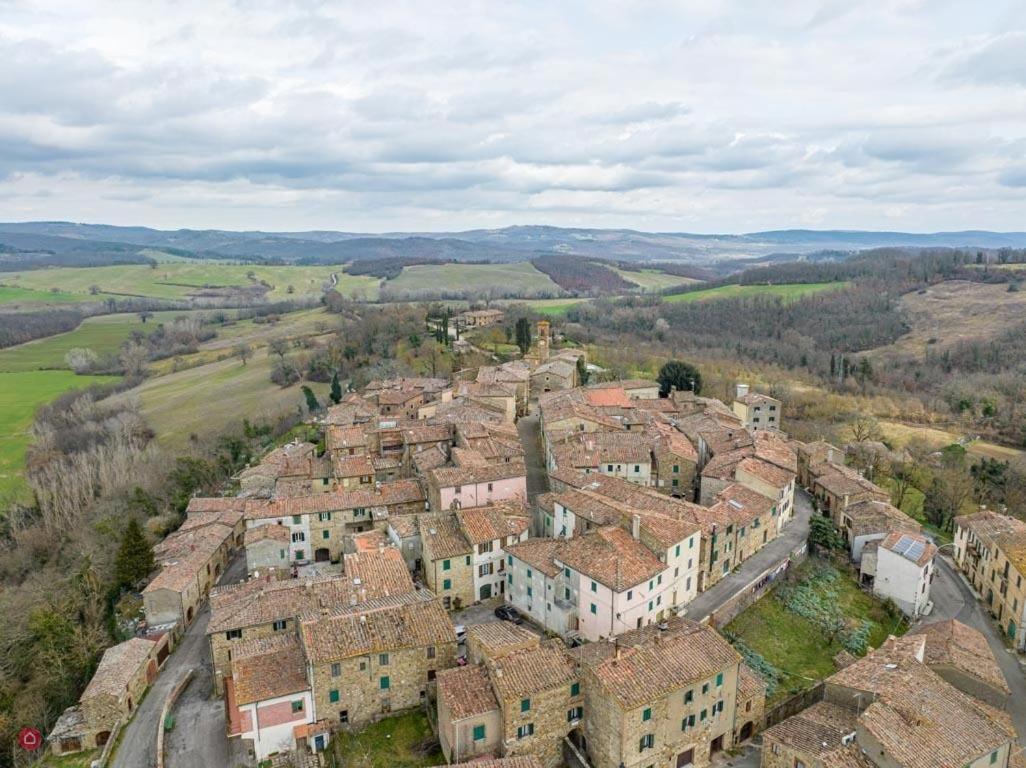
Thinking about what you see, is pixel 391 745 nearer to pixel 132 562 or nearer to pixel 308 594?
pixel 308 594

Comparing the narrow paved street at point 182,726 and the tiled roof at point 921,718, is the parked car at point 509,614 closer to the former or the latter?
the narrow paved street at point 182,726

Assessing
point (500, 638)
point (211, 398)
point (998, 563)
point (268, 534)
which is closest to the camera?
point (500, 638)

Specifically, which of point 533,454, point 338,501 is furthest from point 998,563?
point 338,501

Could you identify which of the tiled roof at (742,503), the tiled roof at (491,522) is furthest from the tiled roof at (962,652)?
the tiled roof at (491,522)

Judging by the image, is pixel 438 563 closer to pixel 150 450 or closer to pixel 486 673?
pixel 486 673

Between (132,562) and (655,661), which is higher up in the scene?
(655,661)

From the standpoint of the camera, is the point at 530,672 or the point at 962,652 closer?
the point at 530,672

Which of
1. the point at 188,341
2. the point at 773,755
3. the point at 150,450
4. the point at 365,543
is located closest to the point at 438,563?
the point at 365,543
